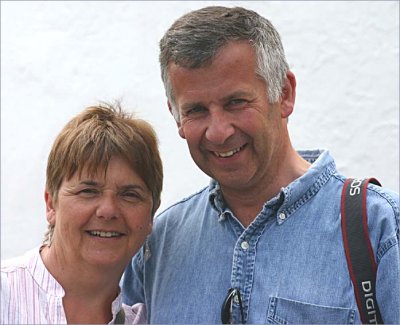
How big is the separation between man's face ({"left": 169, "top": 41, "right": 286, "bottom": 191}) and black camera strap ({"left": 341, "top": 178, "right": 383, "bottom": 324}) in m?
0.22

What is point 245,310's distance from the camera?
1.96 m

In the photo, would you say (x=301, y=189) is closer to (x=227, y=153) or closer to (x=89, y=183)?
(x=227, y=153)

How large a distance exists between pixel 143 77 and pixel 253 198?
135 centimetres

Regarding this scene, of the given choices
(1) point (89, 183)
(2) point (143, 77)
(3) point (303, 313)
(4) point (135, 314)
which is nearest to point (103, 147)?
(1) point (89, 183)

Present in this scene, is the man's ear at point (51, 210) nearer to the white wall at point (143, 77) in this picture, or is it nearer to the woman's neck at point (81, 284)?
the woman's neck at point (81, 284)

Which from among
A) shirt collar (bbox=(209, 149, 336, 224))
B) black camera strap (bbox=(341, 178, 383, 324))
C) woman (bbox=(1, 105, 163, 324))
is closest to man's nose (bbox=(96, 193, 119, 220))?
woman (bbox=(1, 105, 163, 324))

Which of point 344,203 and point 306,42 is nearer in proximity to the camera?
point 344,203

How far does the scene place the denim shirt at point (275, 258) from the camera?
187cm

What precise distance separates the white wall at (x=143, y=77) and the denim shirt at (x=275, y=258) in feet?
3.54

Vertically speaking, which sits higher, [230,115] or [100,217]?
[230,115]

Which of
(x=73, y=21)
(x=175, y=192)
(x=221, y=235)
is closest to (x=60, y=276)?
(x=221, y=235)

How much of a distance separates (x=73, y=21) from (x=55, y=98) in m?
0.30

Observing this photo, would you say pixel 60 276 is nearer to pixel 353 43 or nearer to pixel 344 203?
pixel 344 203

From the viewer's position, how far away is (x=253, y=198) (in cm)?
207
